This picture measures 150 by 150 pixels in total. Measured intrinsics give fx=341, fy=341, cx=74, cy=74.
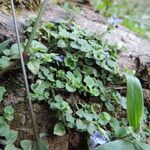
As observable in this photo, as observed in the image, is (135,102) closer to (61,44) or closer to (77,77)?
(77,77)

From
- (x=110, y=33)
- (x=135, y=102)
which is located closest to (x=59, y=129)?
(x=135, y=102)

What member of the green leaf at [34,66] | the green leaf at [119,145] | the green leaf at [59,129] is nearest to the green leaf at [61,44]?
the green leaf at [34,66]

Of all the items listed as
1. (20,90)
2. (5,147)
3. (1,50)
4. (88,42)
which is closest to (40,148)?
(5,147)

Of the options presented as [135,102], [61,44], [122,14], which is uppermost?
[61,44]

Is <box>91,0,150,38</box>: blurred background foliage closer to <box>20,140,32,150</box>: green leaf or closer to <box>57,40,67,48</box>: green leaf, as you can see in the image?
<box>57,40,67,48</box>: green leaf

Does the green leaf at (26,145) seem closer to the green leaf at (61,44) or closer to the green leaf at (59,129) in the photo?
the green leaf at (59,129)

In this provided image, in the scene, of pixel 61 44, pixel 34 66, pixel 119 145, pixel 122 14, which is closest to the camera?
pixel 119 145
